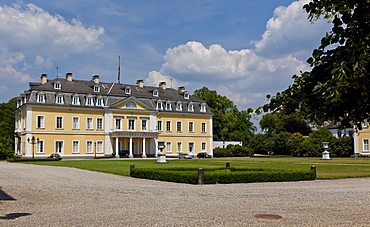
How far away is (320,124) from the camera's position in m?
4.22

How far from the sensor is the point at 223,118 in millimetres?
76938

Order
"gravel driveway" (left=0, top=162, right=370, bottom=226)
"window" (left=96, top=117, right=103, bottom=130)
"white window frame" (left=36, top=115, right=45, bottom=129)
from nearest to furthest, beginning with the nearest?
"gravel driveway" (left=0, top=162, right=370, bottom=226), "white window frame" (left=36, top=115, right=45, bottom=129), "window" (left=96, top=117, right=103, bottom=130)

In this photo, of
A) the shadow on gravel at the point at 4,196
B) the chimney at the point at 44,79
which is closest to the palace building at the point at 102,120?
the chimney at the point at 44,79

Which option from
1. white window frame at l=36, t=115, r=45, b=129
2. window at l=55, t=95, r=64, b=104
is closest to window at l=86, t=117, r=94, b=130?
window at l=55, t=95, r=64, b=104

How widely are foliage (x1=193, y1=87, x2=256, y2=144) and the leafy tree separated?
7211 centimetres

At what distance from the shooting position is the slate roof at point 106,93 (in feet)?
179

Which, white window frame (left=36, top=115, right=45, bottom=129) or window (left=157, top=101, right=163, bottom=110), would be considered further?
window (left=157, top=101, right=163, bottom=110)

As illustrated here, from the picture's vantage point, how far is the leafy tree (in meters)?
3.53

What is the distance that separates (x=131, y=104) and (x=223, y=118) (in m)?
23.2

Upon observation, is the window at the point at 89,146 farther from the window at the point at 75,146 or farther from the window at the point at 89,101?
the window at the point at 89,101

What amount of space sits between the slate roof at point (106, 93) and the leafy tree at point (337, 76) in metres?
52.9

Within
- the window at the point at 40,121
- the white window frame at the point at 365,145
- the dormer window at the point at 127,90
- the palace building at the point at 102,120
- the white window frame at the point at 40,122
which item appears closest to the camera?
the white window frame at the point at 40,122

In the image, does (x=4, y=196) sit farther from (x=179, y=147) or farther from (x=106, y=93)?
(x=179, y=147)

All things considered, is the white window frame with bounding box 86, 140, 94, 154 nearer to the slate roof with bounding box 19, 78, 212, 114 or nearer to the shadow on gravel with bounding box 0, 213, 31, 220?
the slate roof with bounding box 19, 78, 212, 114
